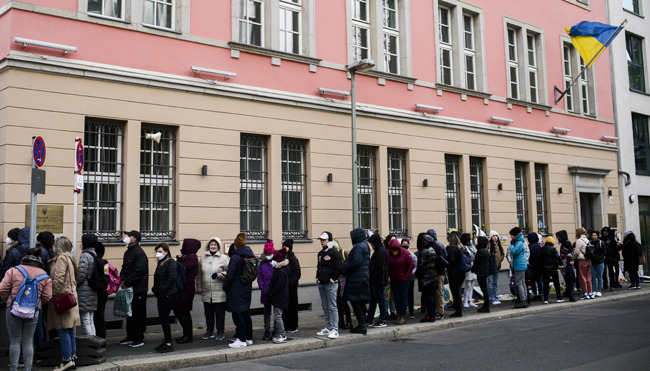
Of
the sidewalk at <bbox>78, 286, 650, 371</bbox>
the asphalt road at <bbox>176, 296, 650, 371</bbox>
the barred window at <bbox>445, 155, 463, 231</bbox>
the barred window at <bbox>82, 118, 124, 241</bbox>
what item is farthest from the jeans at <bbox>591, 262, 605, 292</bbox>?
the barred window at <bbox>82, 118, 124, 241</bbox>

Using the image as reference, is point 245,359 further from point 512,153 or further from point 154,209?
point 512,153

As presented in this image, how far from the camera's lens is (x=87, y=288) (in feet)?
30.5

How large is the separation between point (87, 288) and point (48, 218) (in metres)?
1.78

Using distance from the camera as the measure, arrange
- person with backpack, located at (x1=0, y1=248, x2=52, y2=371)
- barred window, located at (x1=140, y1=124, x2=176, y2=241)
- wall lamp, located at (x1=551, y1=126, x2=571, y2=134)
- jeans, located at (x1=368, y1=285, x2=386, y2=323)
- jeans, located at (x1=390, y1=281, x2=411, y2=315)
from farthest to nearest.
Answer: wall lamp, located at (x1=551, y1=126, x2=571, y2=134), jeans, located at (x1=390, y1=281, x2=411, y2=315), jeans, located at (x1=368, y1=285, x2=386, y2=323), barred window, located at (x1=140, y1=124, x2=176, y2=241), person with backpack, located at (x1=0, y1=248, x2=52, y2=371)

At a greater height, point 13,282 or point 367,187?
point 367,187

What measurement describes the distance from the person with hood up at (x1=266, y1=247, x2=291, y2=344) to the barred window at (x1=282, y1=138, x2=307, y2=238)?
3266mm

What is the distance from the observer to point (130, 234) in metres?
10.0

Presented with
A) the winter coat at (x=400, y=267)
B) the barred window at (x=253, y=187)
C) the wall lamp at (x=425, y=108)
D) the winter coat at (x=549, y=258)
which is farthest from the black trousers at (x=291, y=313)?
the wall lamp at (x=425, y=108)

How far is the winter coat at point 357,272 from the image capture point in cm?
1086

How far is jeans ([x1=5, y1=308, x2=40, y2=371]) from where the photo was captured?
761 cm

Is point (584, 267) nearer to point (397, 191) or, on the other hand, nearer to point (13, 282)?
point (397, 191)

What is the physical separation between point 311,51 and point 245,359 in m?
7.74

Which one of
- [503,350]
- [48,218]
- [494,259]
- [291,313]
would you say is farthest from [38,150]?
[494,259]

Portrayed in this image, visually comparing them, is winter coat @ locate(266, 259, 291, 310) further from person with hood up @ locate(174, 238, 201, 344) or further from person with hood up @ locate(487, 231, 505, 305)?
person with hood up @ locate(487, 231, 505, 305)
